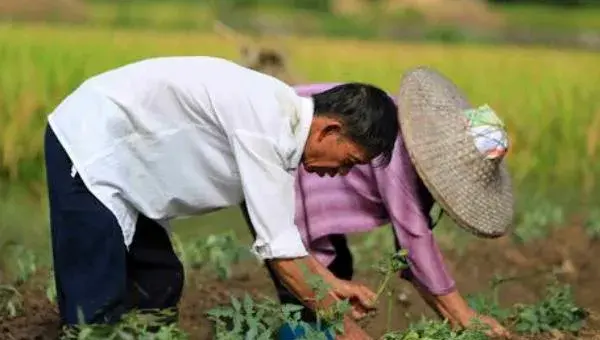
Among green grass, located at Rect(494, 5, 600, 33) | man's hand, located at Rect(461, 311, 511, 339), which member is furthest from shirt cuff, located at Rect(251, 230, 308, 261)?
green grass, located at Rect(494, 5, 600, 33)

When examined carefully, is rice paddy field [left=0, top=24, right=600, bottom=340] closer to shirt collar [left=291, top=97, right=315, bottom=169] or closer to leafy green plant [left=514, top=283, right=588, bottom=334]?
leafy green plant [left=514, top=283, right=588, bottom=334]

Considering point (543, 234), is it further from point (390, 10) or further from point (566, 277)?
point (390, 10)

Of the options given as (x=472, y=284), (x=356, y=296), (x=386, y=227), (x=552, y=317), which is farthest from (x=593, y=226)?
(x=356, y=296)

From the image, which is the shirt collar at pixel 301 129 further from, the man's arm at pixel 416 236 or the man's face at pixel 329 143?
the man's arm at pixel 416 236

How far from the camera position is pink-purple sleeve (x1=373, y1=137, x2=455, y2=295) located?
359cm

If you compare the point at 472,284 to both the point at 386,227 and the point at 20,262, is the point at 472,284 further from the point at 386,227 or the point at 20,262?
the point at 20,262

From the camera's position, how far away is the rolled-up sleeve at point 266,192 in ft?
9.99

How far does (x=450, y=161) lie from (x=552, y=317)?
1.86ft

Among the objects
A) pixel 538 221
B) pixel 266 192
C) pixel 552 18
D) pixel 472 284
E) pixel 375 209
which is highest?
pixel 266 192

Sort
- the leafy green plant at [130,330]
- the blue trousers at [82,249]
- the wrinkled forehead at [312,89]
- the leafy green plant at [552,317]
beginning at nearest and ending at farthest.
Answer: the leafy green plant at [130,330]
the blue trousers at [82,249]
the wrinkled forehead at [312,89]
the leafy green plant at [552,317]

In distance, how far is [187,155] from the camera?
3.20 m

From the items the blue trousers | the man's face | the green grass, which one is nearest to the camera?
the man's face

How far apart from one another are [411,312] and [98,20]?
18.6 feet

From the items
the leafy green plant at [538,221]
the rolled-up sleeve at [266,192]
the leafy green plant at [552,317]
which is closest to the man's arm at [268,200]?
the rolled-up sleeve at [266,192]
